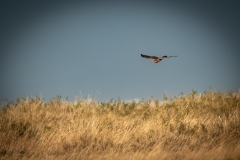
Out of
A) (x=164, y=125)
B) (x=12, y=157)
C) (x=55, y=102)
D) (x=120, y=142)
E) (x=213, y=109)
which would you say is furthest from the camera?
(x=55, y=102)

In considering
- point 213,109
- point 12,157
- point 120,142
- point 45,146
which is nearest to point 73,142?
point 45,146

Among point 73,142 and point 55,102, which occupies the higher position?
point 55,102

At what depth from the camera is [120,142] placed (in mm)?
8180

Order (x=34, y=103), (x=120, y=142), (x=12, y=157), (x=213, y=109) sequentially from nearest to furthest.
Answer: (x=12, y=157) < (x=120, y=142) < (x=213, y=109) < (x=34, y=103)

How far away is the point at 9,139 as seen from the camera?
8.69 meters

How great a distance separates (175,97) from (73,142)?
807 centimetres

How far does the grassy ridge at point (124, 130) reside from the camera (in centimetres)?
700

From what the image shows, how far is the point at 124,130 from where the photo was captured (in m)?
9.26

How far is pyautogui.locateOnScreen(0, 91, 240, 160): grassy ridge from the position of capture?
23.0 ft

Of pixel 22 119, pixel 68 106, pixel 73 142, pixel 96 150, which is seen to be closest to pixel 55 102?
pixel 68 106

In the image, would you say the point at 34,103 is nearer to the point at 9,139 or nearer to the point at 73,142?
the point at 9,139

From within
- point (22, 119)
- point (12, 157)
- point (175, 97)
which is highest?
point (175, 97)

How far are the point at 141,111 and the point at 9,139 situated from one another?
654 centimetres

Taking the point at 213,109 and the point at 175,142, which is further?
the point at 213,109
